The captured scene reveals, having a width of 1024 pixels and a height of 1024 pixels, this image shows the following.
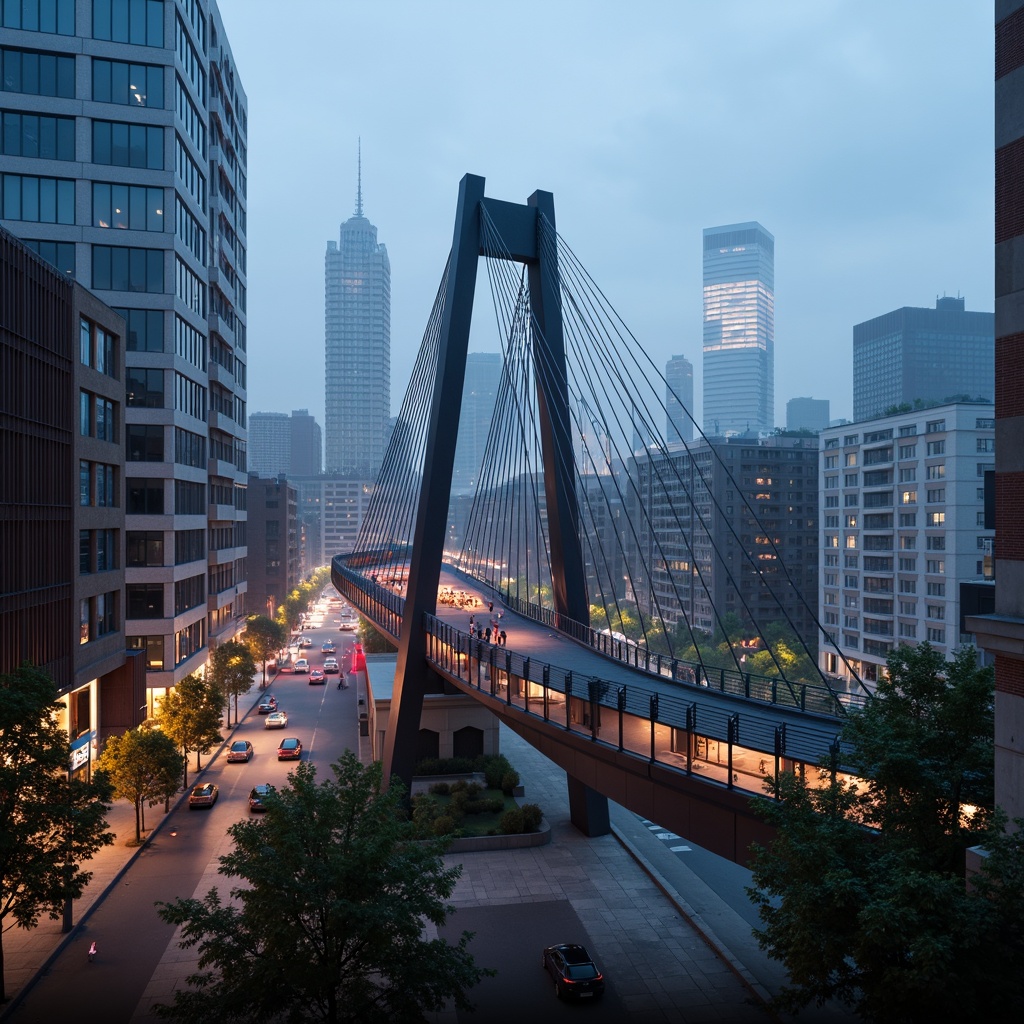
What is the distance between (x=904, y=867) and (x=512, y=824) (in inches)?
864

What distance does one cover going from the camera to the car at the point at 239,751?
141 ft

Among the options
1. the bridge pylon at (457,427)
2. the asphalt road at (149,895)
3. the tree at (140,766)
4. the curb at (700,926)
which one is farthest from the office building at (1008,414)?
the tree at (140,766)

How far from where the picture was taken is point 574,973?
63.7ft

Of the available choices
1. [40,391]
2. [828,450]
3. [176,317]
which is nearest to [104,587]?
[40,391]

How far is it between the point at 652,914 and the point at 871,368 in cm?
19055

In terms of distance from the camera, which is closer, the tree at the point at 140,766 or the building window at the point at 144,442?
the tree at the point at 140,766

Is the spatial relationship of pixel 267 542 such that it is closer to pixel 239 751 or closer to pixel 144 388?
pixel 144 388

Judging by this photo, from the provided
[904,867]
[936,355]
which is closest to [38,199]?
[904,867]

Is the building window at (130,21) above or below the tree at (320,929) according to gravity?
above

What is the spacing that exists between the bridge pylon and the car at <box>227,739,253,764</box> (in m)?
14.0

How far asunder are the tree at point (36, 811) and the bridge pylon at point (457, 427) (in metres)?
14.4

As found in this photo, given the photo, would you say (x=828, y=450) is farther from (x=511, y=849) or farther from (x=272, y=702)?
(x=511, y=849)

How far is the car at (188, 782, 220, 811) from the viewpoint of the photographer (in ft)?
115

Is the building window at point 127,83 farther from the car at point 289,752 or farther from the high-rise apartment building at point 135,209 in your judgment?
the car at point 289,752
